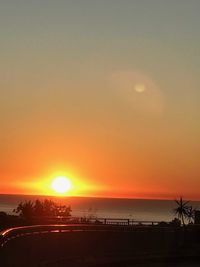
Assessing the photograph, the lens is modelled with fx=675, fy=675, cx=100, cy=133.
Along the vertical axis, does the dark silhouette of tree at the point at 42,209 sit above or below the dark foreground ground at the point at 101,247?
above

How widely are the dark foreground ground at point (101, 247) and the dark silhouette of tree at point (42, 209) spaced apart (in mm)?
24964

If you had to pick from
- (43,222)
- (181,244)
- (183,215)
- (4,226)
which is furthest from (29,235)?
(183,215)

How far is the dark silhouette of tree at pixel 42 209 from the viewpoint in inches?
→ 2295

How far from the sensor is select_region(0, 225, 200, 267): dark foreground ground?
22786mm

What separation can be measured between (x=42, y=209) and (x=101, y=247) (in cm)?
3360

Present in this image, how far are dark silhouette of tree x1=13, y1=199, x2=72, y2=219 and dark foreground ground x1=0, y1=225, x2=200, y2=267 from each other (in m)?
25.0

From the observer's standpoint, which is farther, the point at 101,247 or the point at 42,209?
the point at 42,209

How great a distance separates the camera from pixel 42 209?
201ft

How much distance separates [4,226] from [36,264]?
638 inches

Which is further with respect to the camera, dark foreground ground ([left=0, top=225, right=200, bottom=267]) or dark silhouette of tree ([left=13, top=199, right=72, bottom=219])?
dark silhouette of tree ([left=13, top=199, right=72, bottom=219])

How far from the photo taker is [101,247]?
28297mm

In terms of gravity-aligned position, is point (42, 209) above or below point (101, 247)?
above

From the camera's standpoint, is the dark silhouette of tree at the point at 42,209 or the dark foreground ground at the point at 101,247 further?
the dark silhouette of tree at the point at 42,209

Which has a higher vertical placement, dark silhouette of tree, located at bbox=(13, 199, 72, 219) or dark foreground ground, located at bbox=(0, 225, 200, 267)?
dark silhouette of tree, located at bbox=(13, 199, 72, 219)
